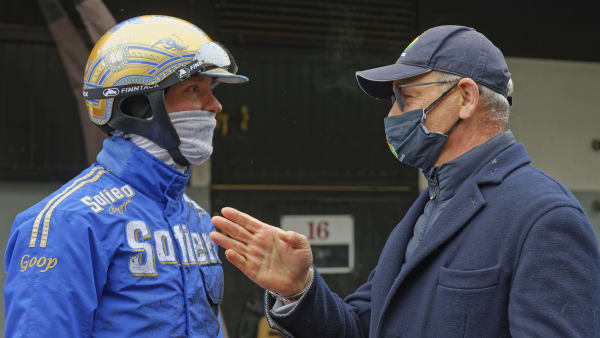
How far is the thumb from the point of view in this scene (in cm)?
206

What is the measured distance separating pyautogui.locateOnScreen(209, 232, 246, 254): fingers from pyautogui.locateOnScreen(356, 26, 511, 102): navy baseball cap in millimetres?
668

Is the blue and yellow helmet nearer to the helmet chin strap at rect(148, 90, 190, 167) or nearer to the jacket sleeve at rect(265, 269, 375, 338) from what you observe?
the helmet chin strap at rect(148, 90, 190, 167)

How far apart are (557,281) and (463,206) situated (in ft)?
1.16

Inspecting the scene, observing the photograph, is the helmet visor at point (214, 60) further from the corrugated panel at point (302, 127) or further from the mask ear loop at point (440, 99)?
the corrugated panel at point (302, 127)

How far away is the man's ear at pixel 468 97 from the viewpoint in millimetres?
2020

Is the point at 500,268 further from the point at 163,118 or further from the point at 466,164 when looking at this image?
the point at 163,118

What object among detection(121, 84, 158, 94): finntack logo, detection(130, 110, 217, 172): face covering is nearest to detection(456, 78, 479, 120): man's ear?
detection(130, 110, 217, 172): face covering

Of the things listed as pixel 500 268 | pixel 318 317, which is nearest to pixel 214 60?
pixel 318 317

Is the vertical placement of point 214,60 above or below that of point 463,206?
above

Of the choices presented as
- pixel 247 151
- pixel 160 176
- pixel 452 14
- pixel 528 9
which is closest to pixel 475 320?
pixel 160 176

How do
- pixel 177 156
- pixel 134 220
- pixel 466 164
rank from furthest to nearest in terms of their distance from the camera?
pixel 177 156, pixel 134 220, pixel 466 164

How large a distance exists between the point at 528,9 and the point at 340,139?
2.11 m

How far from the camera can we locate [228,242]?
6.87 feet

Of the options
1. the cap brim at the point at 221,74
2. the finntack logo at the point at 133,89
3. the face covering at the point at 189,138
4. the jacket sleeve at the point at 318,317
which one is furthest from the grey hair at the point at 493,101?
the finntack logo at the point at 133,89
